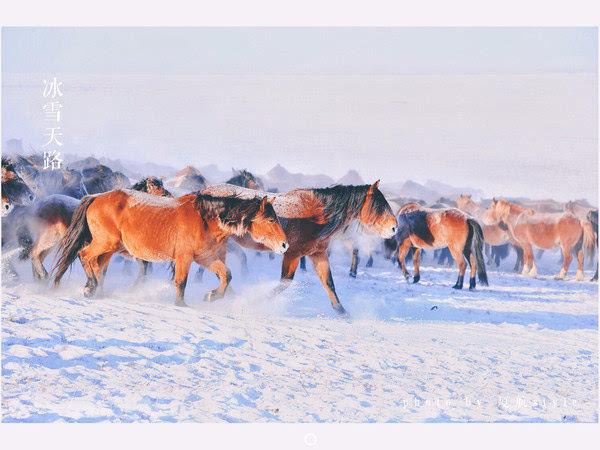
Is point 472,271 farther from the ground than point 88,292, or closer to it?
farther from the ground

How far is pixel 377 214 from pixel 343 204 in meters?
0.38

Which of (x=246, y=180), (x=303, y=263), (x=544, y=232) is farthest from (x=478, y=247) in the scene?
(x=246, y=180)

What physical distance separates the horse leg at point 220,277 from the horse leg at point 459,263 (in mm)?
2841

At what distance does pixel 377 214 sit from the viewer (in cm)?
845

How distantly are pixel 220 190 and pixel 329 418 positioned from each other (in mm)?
2616

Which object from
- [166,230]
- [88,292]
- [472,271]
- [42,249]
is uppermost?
[166,230]

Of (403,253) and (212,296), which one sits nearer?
(212,296)

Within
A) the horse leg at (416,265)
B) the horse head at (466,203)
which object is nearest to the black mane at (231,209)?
the horse leg at (416,265)

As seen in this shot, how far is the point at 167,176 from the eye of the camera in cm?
852

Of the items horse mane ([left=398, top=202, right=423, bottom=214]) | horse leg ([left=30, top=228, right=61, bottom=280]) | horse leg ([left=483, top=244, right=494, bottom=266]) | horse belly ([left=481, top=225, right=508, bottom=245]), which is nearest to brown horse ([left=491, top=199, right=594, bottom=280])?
horse belly ([left=481, top=225, right=508, bottom=245])

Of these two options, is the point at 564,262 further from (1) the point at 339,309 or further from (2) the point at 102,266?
(2) the point at 102,266

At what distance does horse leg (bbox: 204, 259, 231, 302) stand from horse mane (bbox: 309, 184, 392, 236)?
1140mm

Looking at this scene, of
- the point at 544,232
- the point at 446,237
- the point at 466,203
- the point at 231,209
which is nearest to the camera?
the point at 231,209

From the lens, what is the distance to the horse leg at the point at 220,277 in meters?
7.96
